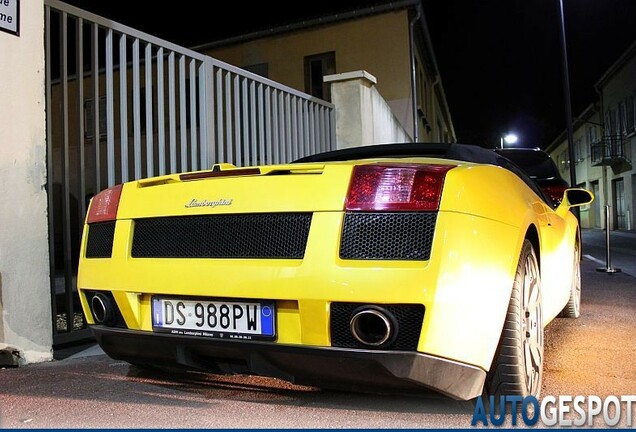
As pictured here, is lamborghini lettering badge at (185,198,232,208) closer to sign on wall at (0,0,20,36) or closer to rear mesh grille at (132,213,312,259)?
rear mesh grille at (132,213,312,259)

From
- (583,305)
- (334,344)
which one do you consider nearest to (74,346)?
(334,344)

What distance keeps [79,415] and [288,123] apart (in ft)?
16.2

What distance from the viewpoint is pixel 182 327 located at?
2336 mm

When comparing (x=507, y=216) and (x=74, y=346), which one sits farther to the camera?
(x=74, y=346)

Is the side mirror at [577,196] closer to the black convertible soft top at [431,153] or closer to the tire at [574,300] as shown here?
the tire at [574,300]

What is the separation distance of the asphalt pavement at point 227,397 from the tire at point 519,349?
19cm

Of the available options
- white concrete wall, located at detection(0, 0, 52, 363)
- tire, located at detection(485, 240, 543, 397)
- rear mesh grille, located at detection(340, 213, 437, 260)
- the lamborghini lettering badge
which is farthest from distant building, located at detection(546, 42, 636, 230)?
the lamborghini lettering badge

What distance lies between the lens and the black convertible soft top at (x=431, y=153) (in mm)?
3309

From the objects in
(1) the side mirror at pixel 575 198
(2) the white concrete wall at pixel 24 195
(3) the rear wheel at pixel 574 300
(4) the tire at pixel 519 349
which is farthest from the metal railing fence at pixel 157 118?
(3) the rear wheel at pixel 574 300

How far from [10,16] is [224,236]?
2.32 m

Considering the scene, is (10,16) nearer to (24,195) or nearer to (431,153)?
(24,195)

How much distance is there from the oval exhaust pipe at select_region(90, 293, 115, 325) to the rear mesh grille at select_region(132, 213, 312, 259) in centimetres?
26

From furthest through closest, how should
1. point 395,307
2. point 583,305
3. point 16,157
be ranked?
point 583,305 < point 16,157 < point 395,307

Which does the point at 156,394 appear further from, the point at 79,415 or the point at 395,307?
the point at 395,307
